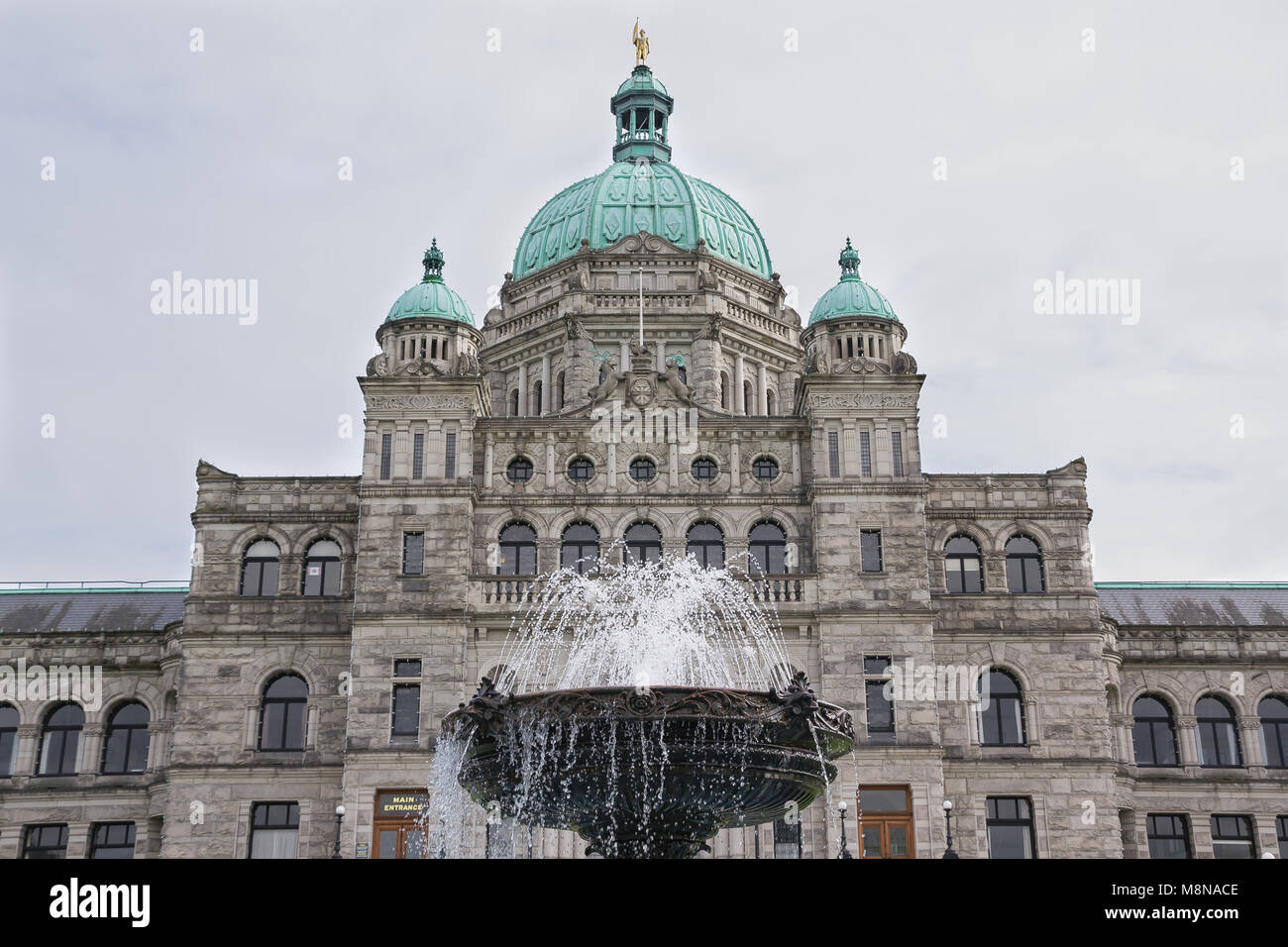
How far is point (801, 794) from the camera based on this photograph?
21922 millimetres

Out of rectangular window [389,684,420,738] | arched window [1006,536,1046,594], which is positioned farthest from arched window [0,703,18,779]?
arched window [1006,536,1046,594]

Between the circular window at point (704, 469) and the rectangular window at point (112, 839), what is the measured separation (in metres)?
21.2

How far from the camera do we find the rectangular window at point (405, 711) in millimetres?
41094

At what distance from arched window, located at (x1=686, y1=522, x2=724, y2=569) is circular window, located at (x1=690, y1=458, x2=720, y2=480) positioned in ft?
5.51

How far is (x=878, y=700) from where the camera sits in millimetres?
41250

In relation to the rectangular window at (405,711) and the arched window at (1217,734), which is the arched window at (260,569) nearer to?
the rectangular window at (405,711)

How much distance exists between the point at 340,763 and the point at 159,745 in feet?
26.2

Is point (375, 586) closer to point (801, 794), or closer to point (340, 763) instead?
point (340, 763)

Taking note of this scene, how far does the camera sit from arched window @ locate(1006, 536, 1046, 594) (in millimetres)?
44500

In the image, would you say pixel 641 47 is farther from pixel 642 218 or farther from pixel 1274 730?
pixel 1274 730

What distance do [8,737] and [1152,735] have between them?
3792cm

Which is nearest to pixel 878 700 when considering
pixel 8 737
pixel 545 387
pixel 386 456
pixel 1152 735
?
pixel 1152 735

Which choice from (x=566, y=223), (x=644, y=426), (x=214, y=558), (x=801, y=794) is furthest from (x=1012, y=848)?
(x=566, y=223)

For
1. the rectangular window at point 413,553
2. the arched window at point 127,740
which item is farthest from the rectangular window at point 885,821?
the arched window at point 127,740
